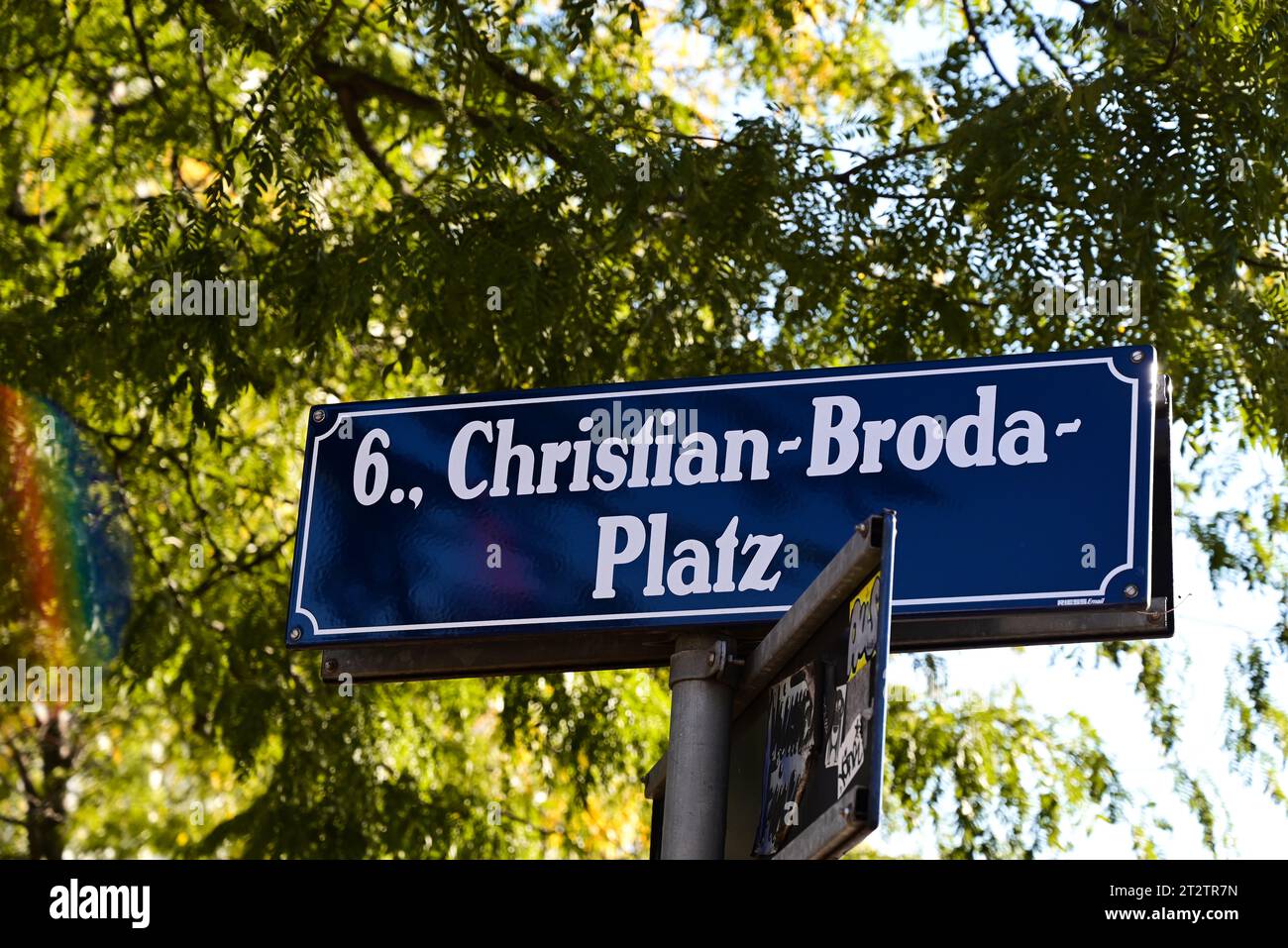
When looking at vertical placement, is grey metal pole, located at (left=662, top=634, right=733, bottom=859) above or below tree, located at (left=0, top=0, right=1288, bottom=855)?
below

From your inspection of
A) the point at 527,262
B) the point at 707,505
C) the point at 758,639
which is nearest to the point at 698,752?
the point at 758,639

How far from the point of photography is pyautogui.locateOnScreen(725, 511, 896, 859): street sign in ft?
7.47

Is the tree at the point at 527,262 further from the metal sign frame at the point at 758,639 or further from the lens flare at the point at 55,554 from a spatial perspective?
the metal sign frame at the point at 758,639

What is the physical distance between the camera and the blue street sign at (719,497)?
3072 millimetres

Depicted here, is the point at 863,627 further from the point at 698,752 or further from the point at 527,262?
the point at 527,262

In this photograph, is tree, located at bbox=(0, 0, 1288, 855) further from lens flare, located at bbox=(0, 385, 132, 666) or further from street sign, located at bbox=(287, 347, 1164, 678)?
street sign, located at bbox=(287, 347, 1164, 678)

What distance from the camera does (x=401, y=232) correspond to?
659cm

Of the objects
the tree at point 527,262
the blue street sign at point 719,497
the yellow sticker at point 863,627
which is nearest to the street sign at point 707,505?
the blue street sign at point 719,497

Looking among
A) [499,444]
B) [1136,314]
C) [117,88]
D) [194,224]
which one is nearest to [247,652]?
[194,224]

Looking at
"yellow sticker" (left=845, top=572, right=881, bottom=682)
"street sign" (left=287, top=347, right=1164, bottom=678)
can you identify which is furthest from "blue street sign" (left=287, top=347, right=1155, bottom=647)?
"yellow sticker" (left=845, top=572, right=881, bottom=682)

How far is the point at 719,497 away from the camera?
327 cm

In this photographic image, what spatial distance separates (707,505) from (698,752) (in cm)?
49

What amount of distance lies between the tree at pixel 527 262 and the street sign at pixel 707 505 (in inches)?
116
